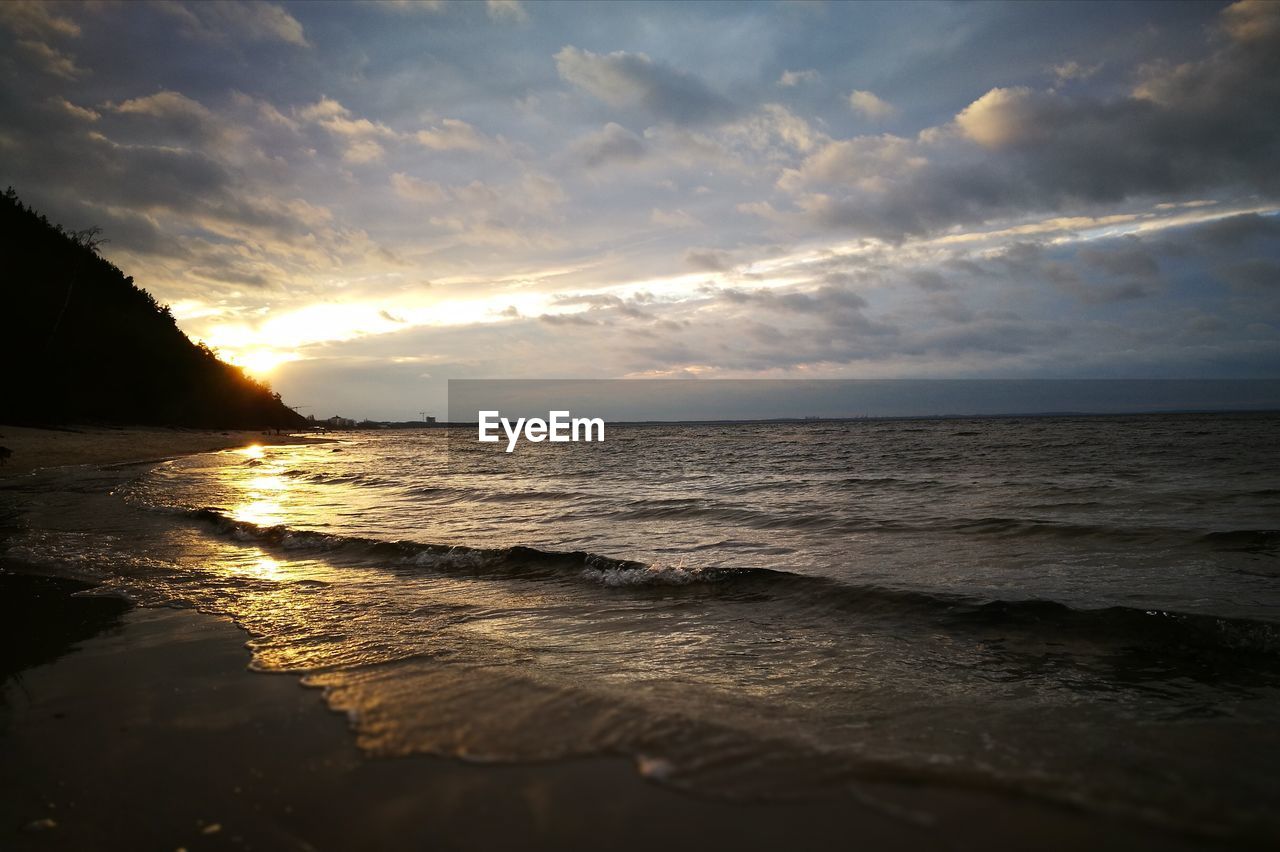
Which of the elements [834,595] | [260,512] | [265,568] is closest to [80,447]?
[260,512]

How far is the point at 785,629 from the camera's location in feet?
19.0

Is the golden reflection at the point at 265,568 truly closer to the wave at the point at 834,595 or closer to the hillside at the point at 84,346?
the wave at the point at 834,595

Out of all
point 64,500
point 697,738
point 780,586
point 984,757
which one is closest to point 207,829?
point 697,738

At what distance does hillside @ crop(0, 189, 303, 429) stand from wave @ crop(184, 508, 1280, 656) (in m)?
35.7

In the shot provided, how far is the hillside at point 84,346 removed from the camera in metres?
35.7

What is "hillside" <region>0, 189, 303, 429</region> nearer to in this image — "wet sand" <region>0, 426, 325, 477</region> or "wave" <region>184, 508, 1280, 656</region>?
"wet sand" <region>0, 426, 325, 477</region>

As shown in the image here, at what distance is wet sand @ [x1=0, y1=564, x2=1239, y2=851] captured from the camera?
8.00 feet

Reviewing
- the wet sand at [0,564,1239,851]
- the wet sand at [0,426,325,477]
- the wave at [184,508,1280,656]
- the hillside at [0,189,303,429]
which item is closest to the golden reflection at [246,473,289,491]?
the wet sand at [0,426,325,477]

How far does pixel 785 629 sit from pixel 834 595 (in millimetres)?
1391

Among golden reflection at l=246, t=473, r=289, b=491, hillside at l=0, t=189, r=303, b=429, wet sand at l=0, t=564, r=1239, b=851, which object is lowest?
golden reflection at l=246, t=473, r=289, b=491

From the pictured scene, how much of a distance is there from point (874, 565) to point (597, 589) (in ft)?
12.3

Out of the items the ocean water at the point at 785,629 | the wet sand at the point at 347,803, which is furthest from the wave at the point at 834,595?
the wet sand at the point at 347,803

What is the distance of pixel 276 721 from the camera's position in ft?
11.6

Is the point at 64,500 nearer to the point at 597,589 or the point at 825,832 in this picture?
the point at 597,589
